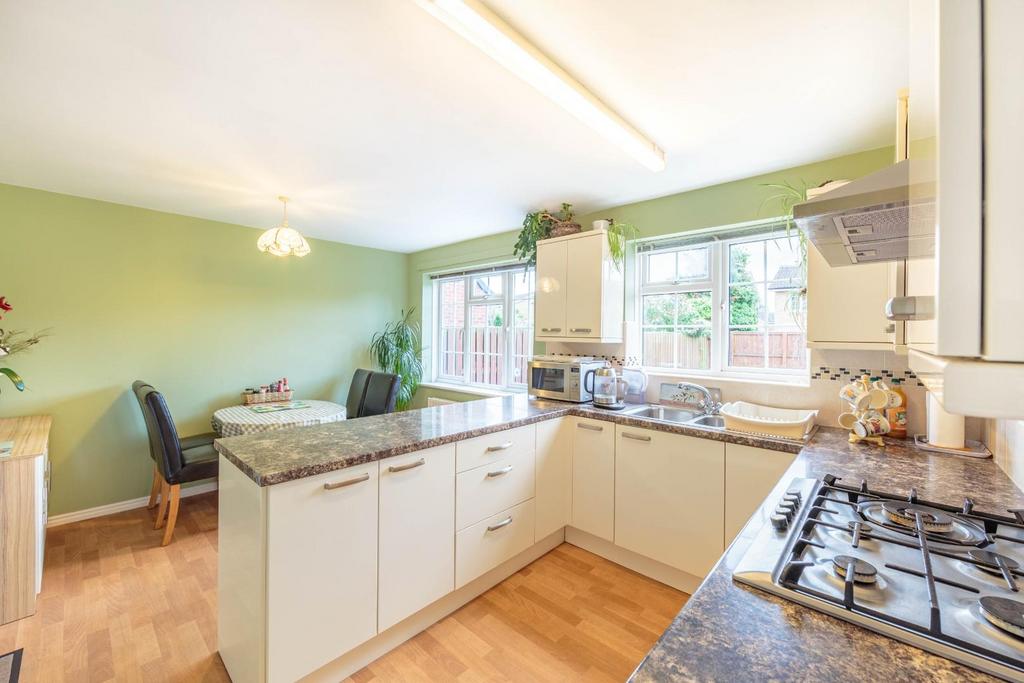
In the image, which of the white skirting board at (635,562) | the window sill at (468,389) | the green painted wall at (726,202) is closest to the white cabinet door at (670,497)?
the white skirting board at (635,562)

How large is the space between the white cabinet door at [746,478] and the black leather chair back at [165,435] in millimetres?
3253

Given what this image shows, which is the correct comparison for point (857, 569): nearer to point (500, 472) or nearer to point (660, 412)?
point (500, 472)

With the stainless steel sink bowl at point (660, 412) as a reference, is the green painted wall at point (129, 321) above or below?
above

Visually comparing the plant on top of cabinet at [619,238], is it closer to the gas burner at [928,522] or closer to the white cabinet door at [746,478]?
the white cabinet door at [746,478]

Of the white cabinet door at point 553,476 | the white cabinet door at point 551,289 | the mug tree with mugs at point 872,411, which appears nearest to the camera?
the mug tree with mugs at point 872,411

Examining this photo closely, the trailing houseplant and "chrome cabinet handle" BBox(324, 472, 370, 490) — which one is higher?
the trailing houseplant

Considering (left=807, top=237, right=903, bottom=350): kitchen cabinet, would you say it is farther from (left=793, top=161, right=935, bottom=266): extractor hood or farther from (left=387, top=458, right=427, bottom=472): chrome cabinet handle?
(left=387, top=458, right=427, bottom=472): chrome cabinet handle

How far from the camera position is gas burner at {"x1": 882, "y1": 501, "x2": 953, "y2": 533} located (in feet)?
3.17

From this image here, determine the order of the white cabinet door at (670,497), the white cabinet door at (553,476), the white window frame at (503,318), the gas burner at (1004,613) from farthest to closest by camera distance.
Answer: the white window frame at (503,318)
the white cabinet door at (553,476)
the white cabinet door at (670,497)
the gas burner at (1004,613)

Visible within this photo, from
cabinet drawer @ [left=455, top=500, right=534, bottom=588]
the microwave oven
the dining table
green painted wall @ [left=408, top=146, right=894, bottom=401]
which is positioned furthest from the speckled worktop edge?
green painted wall @ [left=408, top=146, right=894, bottom=401]

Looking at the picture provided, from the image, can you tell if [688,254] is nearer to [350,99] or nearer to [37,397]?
[350,99]

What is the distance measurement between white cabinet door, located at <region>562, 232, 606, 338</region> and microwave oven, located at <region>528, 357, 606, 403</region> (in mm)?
257

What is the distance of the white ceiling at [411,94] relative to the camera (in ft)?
4.47

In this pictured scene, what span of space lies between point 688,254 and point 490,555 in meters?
2.34
